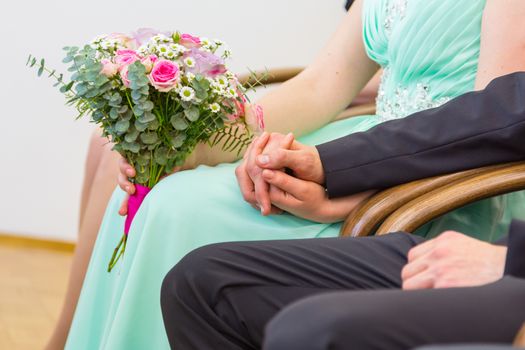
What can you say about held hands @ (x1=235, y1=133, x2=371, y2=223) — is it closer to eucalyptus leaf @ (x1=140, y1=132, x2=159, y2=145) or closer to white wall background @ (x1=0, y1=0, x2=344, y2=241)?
eucalyptus leaf @ (x1=140, y1=132, x2=159, y2=145)

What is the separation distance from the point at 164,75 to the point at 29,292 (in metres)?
2.22

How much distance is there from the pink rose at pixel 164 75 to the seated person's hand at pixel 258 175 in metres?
0.23

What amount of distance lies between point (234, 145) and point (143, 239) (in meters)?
0.47

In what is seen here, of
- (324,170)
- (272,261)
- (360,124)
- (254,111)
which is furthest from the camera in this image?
(360,124)

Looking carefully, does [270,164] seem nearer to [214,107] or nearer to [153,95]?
[214,107]

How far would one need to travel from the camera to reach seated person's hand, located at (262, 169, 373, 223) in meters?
1.98

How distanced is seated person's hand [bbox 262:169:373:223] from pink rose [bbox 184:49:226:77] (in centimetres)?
29

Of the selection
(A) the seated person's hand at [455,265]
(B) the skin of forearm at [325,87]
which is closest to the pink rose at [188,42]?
(B) the skin of forearm at [325,87]

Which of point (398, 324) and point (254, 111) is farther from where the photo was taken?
point (254, 111)

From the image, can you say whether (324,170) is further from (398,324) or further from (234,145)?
(398,324)

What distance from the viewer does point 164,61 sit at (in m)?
2.04

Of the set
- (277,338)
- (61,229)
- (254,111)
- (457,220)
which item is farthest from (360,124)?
(61,229)

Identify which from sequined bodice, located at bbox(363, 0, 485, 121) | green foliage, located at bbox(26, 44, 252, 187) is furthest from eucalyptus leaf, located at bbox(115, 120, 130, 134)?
sequined bodice, located at bbox(363, 0, 485, 121)

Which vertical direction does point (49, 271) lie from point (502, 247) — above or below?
below
